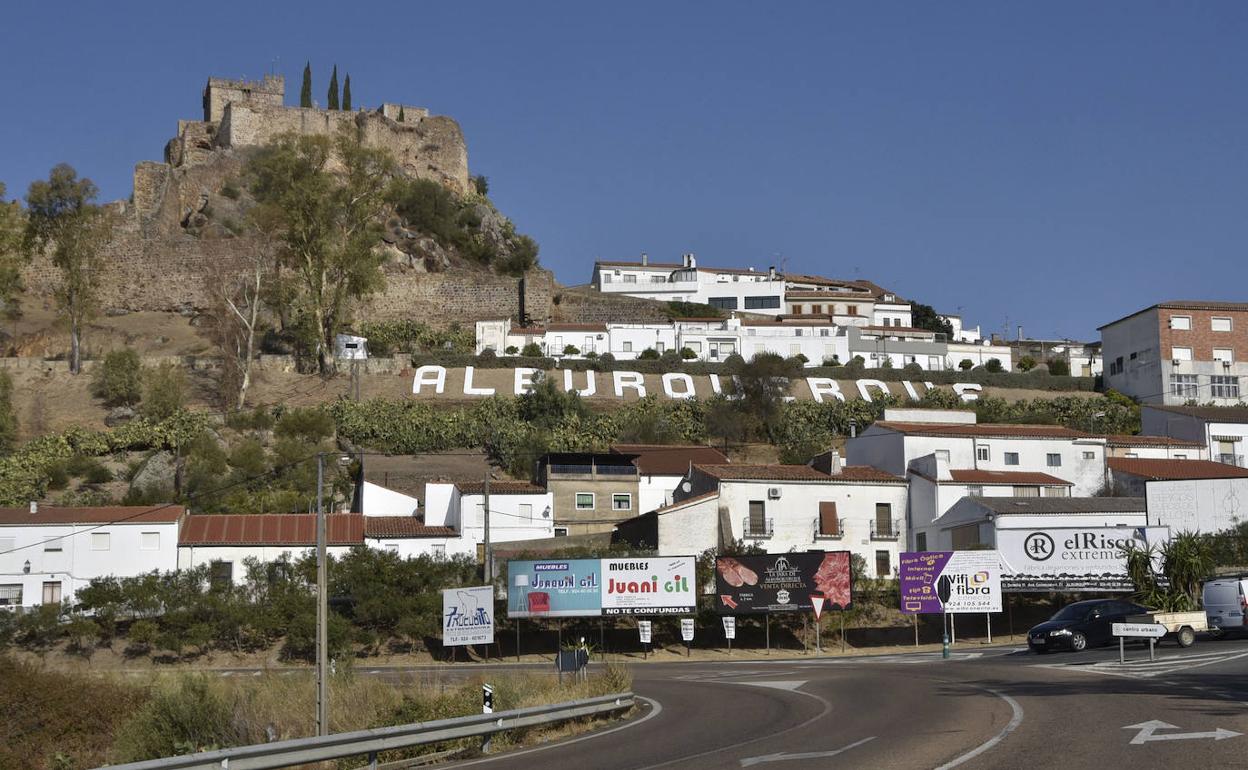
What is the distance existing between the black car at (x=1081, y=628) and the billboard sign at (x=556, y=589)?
13.8m

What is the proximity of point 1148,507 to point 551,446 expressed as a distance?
29.7 m

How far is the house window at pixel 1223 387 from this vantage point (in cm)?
8506

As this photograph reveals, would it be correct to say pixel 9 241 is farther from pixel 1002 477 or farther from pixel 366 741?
pixel 366 741

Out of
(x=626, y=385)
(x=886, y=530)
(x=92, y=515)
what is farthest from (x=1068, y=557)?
(x=626, y=385)

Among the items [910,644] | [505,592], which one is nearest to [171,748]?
[505,592]

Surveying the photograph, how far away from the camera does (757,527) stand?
53.7 metres

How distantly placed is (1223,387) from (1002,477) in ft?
113

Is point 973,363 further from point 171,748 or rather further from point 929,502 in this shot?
point 171,748

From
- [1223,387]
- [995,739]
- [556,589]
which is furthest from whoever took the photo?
[1223,387]

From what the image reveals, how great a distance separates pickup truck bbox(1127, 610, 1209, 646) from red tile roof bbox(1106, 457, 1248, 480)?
92.5ft

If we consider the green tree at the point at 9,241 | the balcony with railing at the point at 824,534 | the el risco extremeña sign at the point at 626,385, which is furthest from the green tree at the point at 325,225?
the balcony with railing at the point at 824,534

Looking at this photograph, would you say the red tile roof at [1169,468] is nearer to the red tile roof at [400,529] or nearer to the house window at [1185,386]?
the house window at [1185,386]

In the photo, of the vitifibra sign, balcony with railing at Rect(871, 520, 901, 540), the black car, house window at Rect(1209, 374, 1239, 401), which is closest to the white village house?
the vitifibra sign

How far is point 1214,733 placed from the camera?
15609 millimetres
